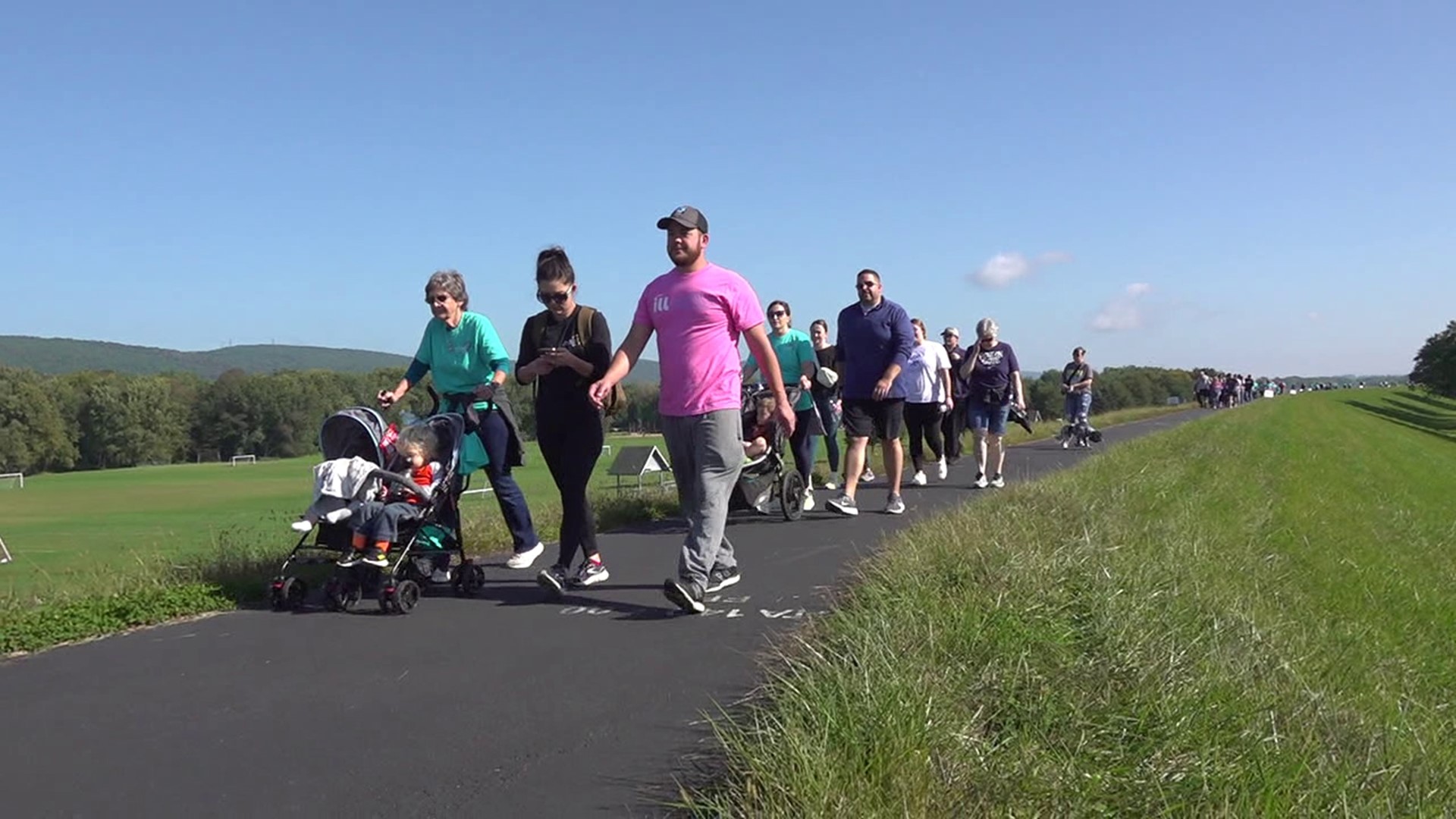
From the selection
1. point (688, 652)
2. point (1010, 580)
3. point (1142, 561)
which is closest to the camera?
point (688, 652)

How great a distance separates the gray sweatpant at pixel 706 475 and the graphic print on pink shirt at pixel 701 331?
7cm

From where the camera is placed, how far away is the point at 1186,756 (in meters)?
3.44

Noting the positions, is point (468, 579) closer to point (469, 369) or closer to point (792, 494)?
point (469, 369)

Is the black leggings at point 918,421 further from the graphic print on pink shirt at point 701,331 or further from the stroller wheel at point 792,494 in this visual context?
the graphic print on pink shirt at point 701,331

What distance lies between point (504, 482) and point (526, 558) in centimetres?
57

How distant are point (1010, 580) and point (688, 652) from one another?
159 centimetres

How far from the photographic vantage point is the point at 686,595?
19.7 feet

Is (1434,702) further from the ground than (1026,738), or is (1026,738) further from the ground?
(1026,738)

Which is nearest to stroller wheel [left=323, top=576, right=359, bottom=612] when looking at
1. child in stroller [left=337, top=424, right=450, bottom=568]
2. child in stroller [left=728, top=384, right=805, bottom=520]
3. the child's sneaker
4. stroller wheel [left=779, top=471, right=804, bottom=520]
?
child in stroller [left=337, top=424, right=450, bottom=568]

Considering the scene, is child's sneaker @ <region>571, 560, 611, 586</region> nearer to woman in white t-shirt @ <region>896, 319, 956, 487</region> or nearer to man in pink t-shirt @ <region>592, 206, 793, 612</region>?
man in pink t-shirt @ <region>592, 206, 793, 612</region>

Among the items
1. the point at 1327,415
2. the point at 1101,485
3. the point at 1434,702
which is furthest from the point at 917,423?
the point at 1327,415

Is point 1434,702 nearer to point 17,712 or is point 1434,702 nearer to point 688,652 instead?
point 688,652

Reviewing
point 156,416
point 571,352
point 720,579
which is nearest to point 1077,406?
point 720,579

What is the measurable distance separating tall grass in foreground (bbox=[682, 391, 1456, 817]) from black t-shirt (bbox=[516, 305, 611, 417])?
1.97 m
